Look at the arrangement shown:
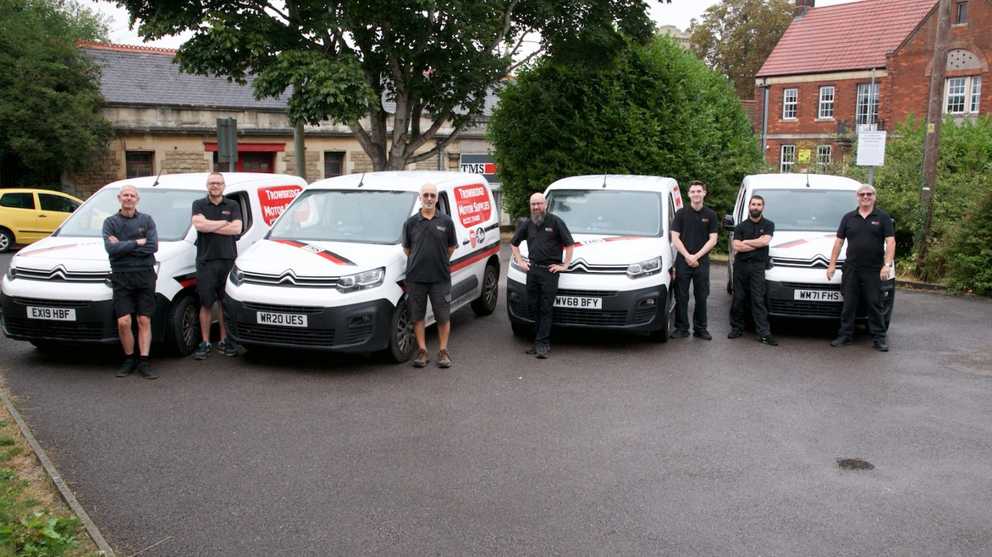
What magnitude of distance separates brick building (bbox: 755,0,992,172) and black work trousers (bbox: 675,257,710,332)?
31442mm

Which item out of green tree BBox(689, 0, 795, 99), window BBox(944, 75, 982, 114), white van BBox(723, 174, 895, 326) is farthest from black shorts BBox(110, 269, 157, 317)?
green tree BBox(689, 0, 795, 99)

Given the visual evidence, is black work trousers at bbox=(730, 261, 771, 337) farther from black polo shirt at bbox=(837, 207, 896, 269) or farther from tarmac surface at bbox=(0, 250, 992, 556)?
black polo shirt at bbox=(837, 207, 896, 269)

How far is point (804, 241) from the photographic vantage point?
34.1 ft

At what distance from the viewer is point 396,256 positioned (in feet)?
29.0

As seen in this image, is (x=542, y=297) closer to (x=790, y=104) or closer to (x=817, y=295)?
(x=817, y=295)

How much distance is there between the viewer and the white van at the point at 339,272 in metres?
8.28

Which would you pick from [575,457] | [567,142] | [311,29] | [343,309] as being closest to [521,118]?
[567,142]

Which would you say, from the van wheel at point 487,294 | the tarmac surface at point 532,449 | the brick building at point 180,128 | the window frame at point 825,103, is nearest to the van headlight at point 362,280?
the tarmac surface at point 532,449

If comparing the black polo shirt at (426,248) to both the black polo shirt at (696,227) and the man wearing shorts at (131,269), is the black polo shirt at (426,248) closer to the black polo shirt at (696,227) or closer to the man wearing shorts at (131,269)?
the man wearing shorts at (131,269)

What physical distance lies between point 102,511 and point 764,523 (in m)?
3.91

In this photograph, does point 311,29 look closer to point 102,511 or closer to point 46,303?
point 46,303

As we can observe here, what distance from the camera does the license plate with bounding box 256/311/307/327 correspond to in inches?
325

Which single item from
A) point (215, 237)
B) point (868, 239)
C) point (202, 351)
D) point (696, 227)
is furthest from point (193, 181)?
point (868, 239)

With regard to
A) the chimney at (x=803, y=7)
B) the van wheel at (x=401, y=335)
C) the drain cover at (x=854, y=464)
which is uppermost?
the chimney at (x=803, y=7)
